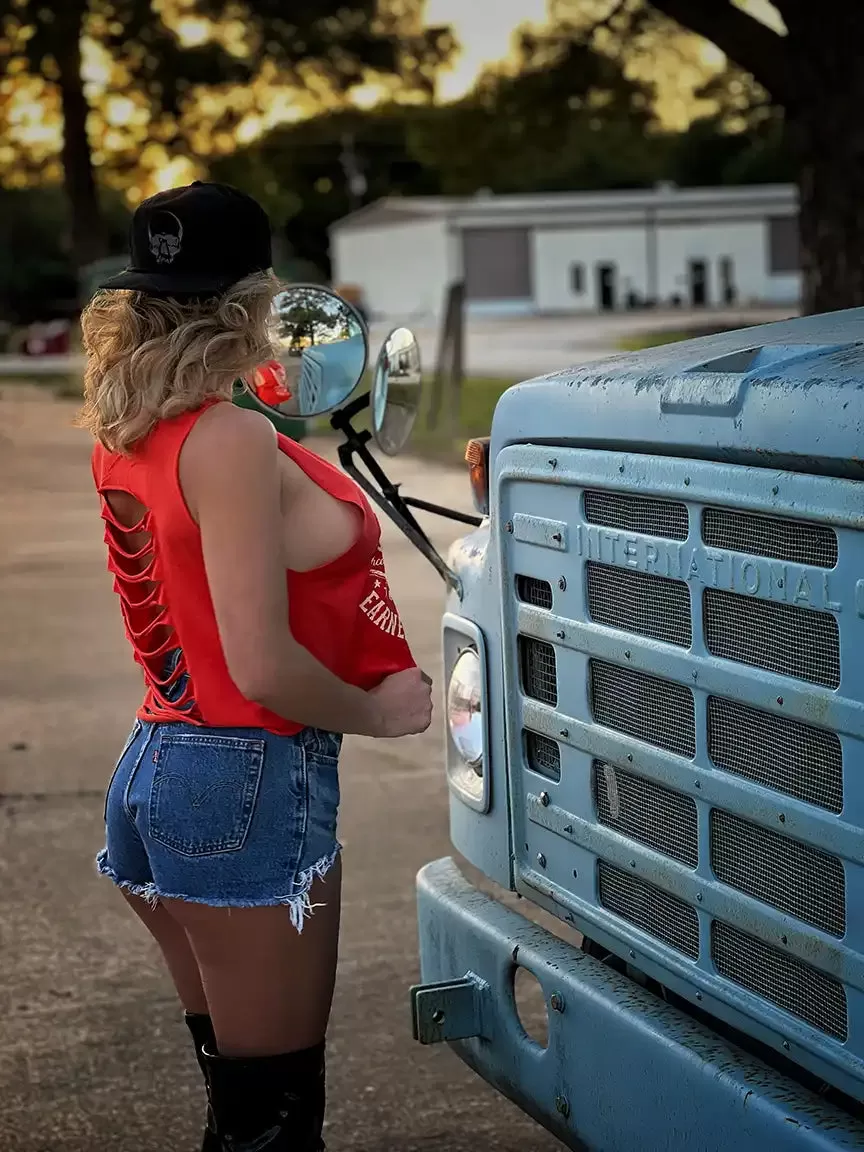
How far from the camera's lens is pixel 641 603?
8.84 feet

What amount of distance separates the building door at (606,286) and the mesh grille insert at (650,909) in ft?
233

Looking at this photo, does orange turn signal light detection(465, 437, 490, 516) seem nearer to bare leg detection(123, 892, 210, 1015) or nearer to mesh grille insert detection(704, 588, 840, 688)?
mesh grille insert detection(704, 588, 840, 688)

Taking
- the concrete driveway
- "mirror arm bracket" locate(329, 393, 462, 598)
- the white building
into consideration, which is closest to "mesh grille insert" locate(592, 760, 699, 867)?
"mirror arm bracket" locate(329, 393, 462, 598)

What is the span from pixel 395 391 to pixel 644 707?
874 mm

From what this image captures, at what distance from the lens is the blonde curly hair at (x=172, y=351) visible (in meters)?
2.54

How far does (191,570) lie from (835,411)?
0.89m

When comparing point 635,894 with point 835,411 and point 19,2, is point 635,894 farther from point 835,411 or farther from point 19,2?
point 19,2

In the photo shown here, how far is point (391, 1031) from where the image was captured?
444 cm

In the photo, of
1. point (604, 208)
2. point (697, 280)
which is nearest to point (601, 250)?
point (604, 208)

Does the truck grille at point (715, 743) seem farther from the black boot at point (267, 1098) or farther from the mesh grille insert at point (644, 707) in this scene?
the black boot at point (267, 1098)

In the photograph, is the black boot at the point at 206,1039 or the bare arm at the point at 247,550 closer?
the bare arm at the point at 247,550

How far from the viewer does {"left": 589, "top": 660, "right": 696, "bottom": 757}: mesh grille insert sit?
2.64 metres

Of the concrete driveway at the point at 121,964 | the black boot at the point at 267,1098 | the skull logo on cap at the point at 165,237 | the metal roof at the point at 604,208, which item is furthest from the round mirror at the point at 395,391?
the metal roof at the point at 604,208

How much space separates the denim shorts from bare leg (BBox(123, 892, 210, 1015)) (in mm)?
194
